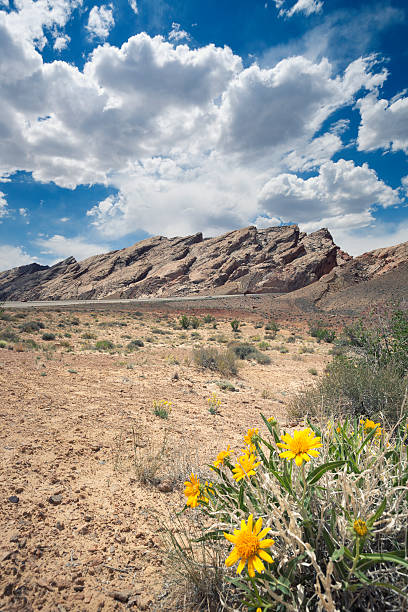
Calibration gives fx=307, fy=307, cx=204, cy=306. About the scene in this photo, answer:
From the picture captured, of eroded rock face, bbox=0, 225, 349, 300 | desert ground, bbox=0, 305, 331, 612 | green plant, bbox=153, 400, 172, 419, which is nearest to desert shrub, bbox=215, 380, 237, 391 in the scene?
desert ground, bbox=0, 305, 331, 612

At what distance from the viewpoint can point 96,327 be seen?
19.3 metres

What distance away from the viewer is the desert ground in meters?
1.97

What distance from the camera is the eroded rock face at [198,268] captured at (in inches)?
2758

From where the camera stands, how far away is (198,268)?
80375mm

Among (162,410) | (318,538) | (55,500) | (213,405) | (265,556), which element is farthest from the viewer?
(213,405)

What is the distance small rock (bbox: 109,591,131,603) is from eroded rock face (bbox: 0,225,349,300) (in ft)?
218

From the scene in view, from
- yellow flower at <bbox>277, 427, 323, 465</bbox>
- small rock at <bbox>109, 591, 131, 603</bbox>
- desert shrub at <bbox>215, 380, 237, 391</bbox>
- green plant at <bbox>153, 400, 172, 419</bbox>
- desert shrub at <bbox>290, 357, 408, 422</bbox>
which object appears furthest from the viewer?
desert shrub at <bbox>215, 380, 237, 391</bbox>

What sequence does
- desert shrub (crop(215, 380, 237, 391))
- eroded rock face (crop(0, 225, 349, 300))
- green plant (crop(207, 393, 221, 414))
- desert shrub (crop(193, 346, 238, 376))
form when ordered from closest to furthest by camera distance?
green plant (crop(207, 393, 221, 414)) < desert shrub (crop(215, 380, 237, 391)) < desert shrub (crop(193, 346, 238, 376)) < eroded rock face (crop(0, 225, 349, 300))

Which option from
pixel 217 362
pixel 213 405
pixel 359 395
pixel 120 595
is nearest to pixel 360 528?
pixel 120 595

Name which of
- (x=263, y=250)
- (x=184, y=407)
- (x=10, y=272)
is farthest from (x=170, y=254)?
(x=184, y=407)

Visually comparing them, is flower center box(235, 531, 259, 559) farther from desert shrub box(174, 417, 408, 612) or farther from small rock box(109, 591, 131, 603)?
small rock box(109, 591, 131, 603)

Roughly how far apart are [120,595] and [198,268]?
7935cm

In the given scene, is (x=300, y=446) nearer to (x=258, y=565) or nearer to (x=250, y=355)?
(x=258, y=565)

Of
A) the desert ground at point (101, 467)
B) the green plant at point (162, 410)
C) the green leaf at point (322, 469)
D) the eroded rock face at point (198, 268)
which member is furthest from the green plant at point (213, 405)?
the eroded rock face at point (198, 268)
